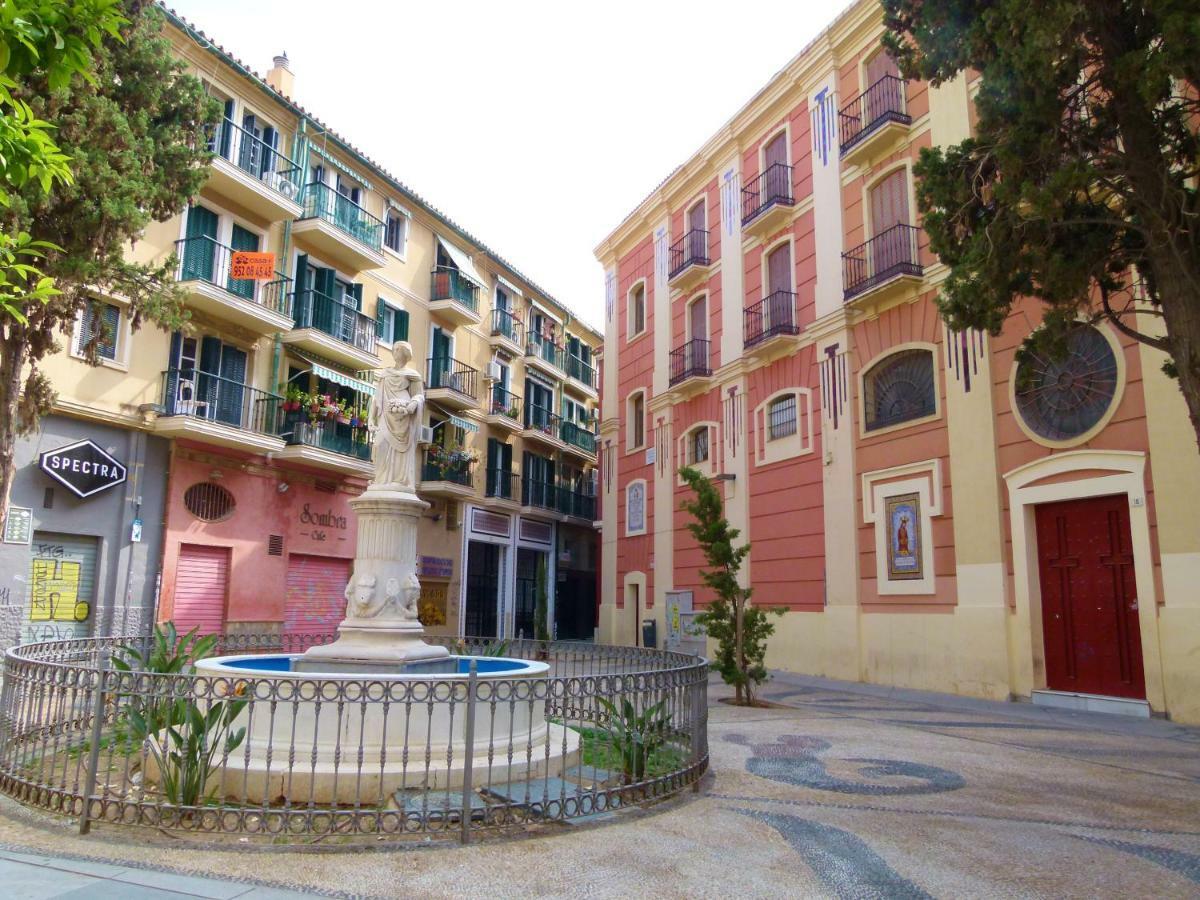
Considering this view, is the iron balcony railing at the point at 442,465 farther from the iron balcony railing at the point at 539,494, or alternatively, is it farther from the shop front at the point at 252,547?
the iron balcony railing at the point at 539,494

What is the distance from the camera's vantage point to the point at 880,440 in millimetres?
16750

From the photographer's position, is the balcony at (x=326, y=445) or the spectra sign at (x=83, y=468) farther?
the balcony at (x=326, y=445)

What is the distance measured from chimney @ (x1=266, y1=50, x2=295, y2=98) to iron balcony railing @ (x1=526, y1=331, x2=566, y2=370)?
12306mm

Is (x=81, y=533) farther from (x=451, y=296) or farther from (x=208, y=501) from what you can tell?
(x=451, y=296)

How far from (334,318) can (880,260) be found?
13179 millimetres

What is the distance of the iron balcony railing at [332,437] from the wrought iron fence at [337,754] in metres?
12.5

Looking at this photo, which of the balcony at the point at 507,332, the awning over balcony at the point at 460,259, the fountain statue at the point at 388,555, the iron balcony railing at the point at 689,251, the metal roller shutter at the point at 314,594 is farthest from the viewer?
the balcony at the point at 507,332

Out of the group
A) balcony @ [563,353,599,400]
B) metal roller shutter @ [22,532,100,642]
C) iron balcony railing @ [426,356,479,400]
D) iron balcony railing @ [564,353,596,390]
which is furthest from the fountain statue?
iron balcony railing @ [564,353,596,390]

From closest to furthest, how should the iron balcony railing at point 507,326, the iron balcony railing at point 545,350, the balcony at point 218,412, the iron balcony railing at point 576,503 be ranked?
the balcony at point 218,412 < the iron balcony railing at point 507,326 < the iron balcony railing at point 545,350 < the iron balcony railing at point 576,503

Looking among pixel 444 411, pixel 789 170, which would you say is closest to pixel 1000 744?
pixel 789 170

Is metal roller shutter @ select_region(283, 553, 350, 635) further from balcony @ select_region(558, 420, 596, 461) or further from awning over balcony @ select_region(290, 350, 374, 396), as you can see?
balcony @ select_region(558, 420, 596, 461)

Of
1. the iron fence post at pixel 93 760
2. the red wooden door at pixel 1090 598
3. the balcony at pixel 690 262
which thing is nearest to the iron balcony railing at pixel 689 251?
the balcony at pixel 690 262

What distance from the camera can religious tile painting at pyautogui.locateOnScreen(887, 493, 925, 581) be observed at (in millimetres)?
15641

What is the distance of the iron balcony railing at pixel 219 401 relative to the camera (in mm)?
17125
